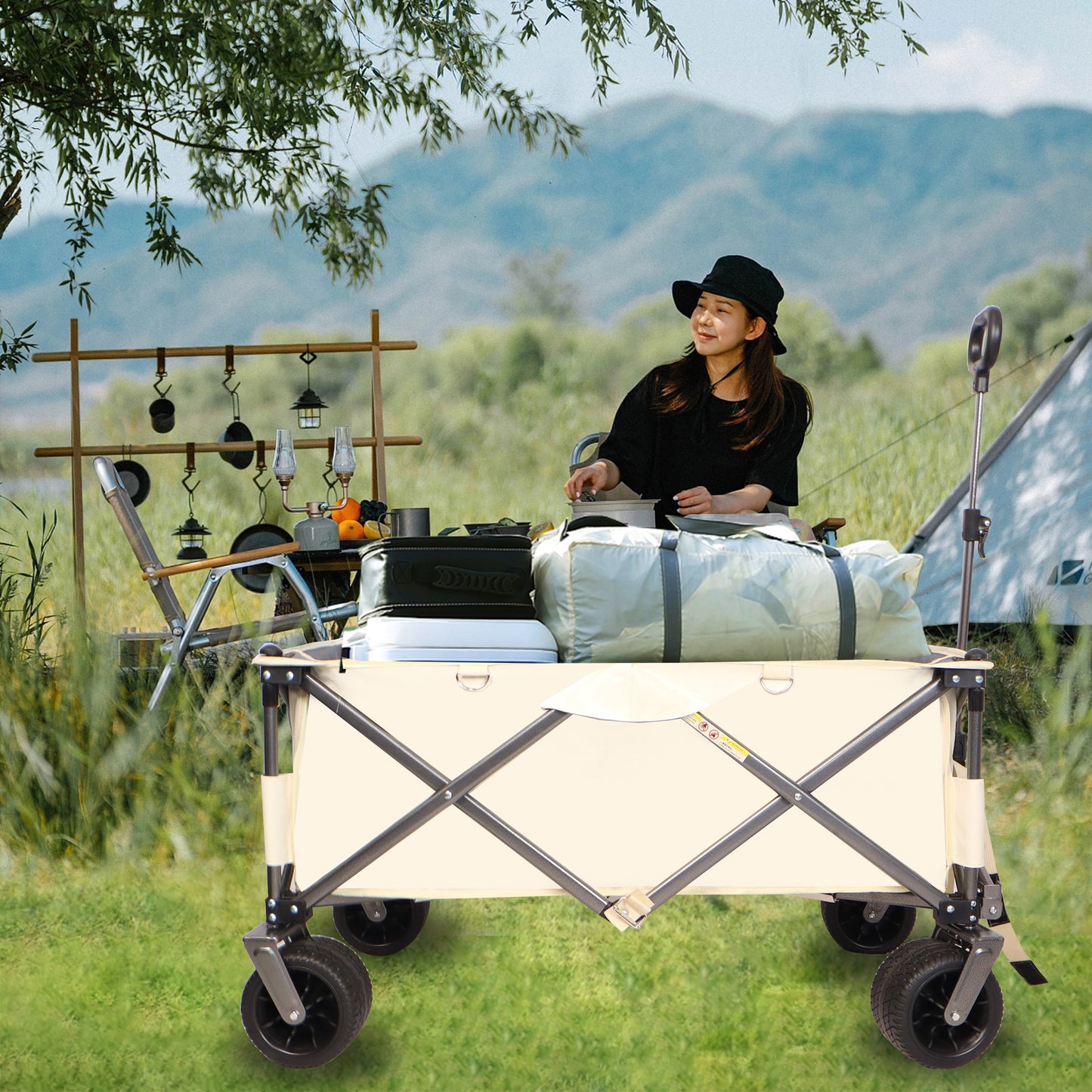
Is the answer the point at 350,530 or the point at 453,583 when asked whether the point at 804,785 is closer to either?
the point at 453,583

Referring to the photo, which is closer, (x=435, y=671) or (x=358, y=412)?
(x=435, y=671)

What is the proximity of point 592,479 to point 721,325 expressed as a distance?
422 millimetres

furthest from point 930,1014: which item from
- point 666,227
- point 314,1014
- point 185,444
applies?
point 666,227

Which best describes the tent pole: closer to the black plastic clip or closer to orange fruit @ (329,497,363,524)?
the black plastic clip

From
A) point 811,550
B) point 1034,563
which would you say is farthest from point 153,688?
point 1034,563

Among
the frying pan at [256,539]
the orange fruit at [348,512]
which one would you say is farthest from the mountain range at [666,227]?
the orange fruit at [348,512]

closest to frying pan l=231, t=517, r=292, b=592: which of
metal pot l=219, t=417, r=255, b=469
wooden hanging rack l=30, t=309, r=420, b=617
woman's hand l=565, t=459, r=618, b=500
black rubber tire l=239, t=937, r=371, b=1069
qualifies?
wooden hanging rack l=30, t=309, r=420, b=617

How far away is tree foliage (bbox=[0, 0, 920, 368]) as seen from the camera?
4.40 metres

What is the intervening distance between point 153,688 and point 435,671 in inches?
81.7

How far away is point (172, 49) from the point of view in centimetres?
443

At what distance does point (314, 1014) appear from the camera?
6.43 ft

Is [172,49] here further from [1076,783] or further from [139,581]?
[139,581]

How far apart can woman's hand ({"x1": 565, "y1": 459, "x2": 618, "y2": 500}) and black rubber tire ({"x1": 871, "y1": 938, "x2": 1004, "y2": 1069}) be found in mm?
1160

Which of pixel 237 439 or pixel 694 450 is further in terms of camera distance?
pixel 237 439
